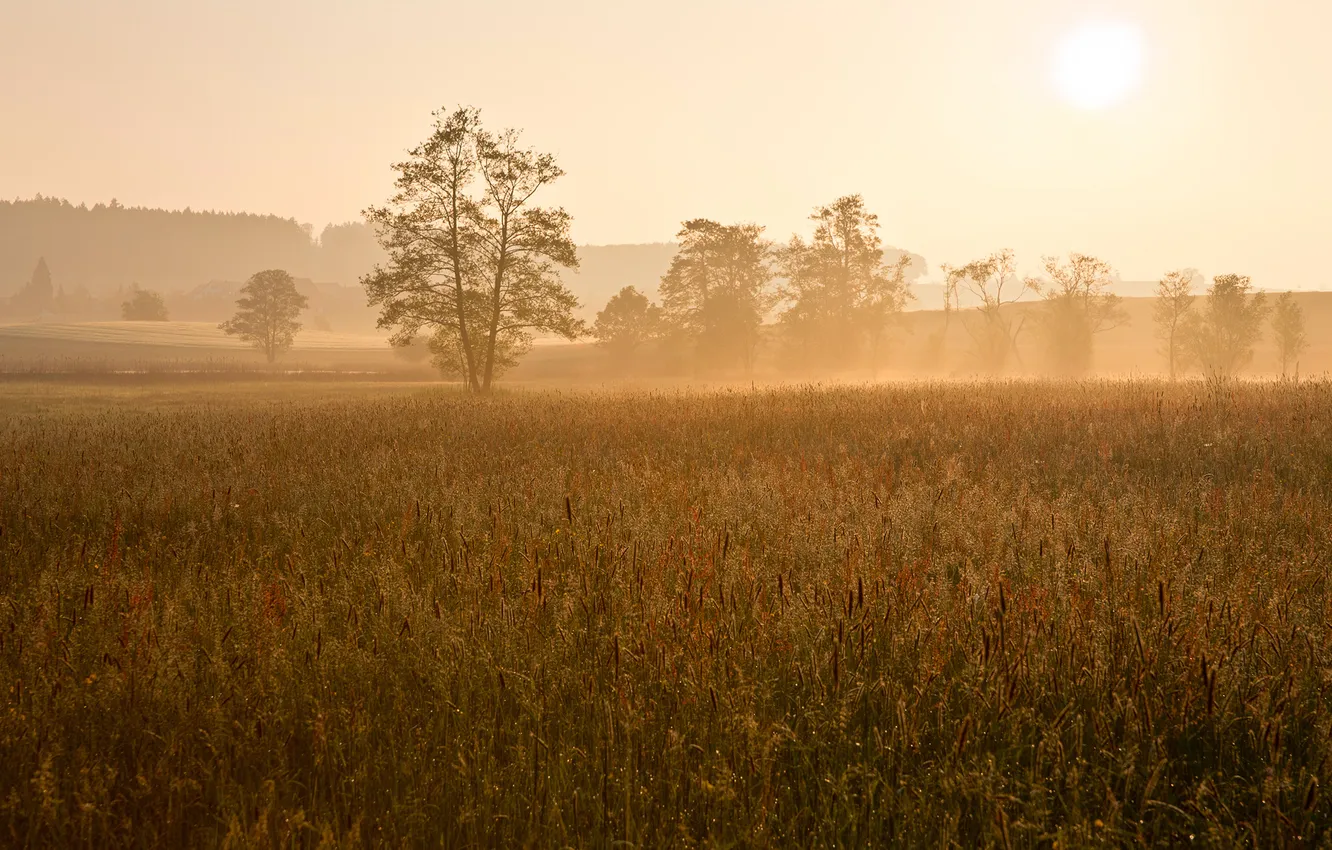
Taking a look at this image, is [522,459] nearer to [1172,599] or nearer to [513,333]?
[1172,599]

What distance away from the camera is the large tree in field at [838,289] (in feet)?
179

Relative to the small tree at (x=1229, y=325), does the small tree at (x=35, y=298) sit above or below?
above

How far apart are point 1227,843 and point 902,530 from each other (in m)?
3.09

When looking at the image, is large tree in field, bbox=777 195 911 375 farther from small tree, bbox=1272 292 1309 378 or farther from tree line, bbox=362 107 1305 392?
small tree, bbox=1272 292 1309 378

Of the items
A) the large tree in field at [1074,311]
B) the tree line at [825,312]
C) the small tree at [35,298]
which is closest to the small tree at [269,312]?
the tree line at [825,312]

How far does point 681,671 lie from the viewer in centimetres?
325

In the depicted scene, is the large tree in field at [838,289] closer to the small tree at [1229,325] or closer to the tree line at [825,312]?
the tree line at [825,312]

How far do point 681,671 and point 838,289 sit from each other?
54787 millimetres

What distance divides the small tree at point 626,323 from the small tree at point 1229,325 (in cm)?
4180

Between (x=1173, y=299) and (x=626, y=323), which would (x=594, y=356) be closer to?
(x=626, y=323)

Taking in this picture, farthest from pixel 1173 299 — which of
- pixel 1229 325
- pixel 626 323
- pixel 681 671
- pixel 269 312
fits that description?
pixel 269 312

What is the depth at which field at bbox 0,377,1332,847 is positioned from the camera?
2.47m

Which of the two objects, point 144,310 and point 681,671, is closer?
point 681,671

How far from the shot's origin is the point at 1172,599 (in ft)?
11.5
